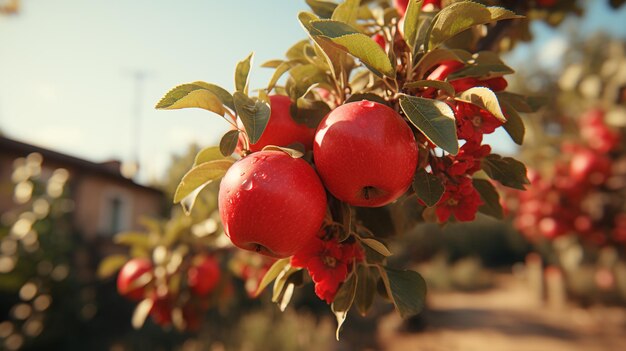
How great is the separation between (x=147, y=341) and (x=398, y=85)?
20.2 ft

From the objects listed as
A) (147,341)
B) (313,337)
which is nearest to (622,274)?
(313,337)

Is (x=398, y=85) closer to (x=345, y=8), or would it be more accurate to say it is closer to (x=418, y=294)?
(x=345, y=8)

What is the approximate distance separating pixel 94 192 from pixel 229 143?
10.6 meters

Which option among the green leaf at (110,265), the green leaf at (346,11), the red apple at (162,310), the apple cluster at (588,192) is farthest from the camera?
the apple cluster at (588,192)

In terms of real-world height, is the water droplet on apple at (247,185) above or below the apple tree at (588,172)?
above

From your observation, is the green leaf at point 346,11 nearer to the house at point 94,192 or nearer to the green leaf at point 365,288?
the green leaf at point 365,288

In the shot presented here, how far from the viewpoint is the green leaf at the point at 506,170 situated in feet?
2.86

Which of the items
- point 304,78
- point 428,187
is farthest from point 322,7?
point 428,187

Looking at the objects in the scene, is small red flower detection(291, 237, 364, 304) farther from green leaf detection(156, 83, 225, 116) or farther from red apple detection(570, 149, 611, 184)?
red apple detection(570, 149, 611, 184)

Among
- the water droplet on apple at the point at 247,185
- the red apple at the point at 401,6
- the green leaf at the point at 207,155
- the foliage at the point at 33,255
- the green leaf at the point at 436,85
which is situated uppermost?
the red apple at the point at 401,6

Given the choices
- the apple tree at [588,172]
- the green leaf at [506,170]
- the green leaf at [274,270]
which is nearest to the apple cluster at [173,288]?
the green leaf at [274,270]

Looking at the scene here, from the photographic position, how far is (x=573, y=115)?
405cm

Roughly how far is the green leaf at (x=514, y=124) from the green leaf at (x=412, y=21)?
25cm

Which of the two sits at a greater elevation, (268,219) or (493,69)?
(493,69)
